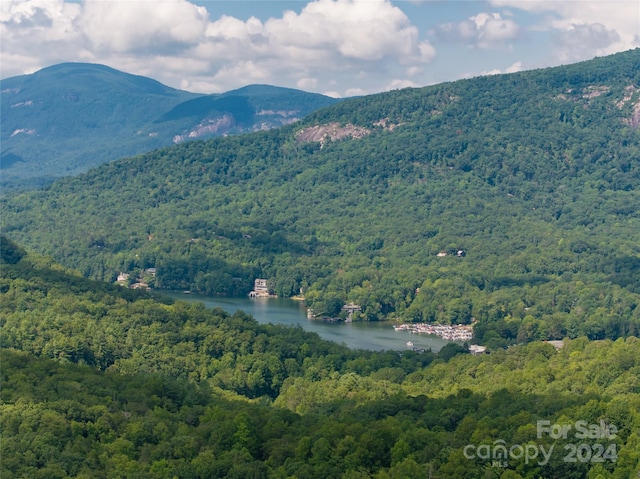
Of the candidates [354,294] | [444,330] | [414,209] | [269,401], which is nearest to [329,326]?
[444,330]

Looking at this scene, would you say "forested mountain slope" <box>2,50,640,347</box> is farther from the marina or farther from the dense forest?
the dense forest

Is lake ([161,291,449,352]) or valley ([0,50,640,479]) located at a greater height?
valley ([0,50,640,479])

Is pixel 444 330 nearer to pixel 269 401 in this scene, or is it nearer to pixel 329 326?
pixel 329 326

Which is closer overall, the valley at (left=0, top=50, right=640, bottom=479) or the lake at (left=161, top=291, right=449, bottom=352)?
the valley at (left=0, top=50, right=640, bottom=479)

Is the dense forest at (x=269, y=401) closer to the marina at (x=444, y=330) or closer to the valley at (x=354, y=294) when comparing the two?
the valley at (x=354, y=294)

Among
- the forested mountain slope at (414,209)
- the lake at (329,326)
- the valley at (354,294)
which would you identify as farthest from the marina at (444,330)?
the forested mountain slope at (414,209)

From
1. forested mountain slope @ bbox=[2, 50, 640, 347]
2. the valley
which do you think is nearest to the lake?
the valley

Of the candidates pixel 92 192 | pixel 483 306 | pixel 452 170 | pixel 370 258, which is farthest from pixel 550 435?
pixel 92 192
